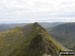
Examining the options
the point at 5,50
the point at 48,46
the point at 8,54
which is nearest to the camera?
the point at 48,46

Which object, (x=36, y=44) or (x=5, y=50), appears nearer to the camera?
(x=36, y=44)

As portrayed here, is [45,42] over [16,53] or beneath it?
over

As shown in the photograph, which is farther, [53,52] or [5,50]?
[5,50]

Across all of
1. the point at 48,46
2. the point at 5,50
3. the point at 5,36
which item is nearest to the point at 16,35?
the point at 5,36

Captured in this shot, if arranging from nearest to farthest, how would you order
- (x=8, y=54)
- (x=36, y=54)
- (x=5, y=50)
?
(x=36, y=54) → (x=8, y=54) → (x=5, y=50)

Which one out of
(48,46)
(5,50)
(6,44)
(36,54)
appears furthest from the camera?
(6,44)

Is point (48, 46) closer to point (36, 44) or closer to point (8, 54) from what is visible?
point (36, 44)

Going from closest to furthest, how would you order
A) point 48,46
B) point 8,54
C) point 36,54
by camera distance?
1. point 36,54
2. point 48,46
3. point 8,54

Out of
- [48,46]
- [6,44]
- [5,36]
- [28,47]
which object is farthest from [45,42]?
[5,36]

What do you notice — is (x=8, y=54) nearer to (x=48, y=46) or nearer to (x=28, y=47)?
(x=28, y=47)
